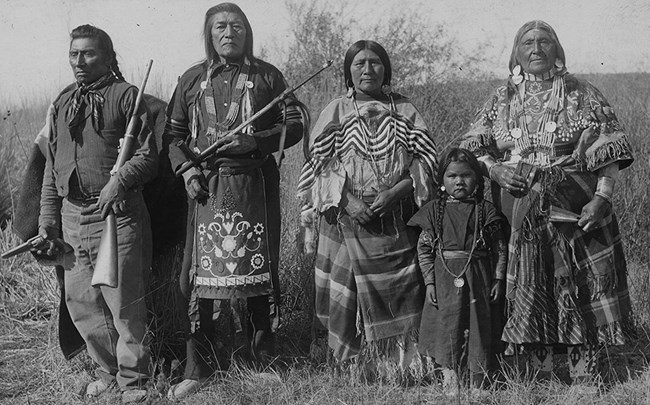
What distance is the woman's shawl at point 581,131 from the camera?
4.07 meters

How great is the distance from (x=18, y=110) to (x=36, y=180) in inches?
292

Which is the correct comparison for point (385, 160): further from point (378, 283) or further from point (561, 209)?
point (561, 209)

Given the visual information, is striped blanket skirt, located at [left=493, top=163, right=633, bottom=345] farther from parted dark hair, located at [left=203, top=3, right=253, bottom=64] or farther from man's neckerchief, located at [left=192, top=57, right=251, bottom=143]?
parted dark hair, located at [left=203, top=3, right=253, bottom=64]

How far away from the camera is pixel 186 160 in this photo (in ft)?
14.3

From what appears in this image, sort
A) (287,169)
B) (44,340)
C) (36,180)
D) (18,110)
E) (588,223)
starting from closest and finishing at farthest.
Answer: (588,223), (36,180), (44,340), (287,169), (18,110)

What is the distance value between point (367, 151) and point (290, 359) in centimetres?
149

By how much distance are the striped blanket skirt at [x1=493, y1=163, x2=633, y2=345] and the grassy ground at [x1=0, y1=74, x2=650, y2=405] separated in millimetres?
289

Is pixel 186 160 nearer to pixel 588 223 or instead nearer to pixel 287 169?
pixel 588 223

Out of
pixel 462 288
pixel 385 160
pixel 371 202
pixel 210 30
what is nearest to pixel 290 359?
pixel 371 202

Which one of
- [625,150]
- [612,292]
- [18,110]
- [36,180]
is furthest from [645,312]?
[18,110]

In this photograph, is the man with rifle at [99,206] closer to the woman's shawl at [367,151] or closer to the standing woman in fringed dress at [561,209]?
the woman's shawl at [367,151]

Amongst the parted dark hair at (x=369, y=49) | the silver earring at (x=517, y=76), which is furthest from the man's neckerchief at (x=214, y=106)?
the silver earring at (x=517, y=76)

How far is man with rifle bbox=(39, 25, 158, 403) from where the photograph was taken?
4273mm

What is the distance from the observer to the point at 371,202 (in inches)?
169
